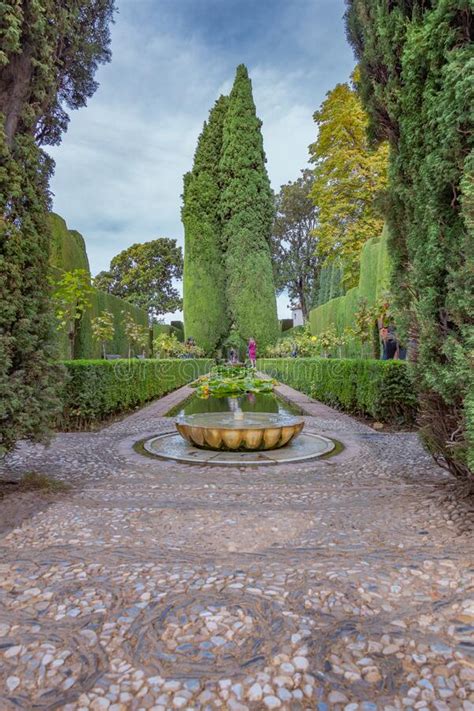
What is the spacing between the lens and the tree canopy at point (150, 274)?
31.0 meters

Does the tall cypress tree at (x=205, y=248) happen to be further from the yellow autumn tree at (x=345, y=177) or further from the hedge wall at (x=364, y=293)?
the yellow autumn tree at (x=345, y=177)

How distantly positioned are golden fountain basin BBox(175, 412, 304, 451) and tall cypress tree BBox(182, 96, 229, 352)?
17.4m

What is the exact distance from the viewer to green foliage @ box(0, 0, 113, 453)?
2.64m

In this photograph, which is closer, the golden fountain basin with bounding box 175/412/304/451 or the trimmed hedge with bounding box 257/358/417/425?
the golden fountain basin with bounding box 175/412/304/451

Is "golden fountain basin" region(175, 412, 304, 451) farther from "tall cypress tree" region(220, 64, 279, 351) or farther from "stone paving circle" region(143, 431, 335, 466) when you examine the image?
"tall cypress tree" region(220, 64, 279, 351)

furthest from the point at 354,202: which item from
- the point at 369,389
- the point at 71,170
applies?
the point at 369,389

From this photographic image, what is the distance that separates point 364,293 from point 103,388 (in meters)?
8.32

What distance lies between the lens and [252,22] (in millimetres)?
7777

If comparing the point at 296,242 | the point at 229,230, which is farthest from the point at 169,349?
the point at 296,242

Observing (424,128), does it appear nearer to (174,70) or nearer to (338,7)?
(338,7)

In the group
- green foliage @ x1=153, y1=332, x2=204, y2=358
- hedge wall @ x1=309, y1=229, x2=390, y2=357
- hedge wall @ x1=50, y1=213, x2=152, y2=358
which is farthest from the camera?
green foliage @ x1=153, y1=332, x2=204, y2=358

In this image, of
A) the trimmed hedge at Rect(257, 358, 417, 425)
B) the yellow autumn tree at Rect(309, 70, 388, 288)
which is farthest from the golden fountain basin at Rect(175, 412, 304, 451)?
the yellow autumn tree at Rect(309, 70, 388, 288)

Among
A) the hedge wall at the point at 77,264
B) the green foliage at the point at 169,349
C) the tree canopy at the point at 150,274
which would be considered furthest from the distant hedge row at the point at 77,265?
the tree canopy at the point at 150,274

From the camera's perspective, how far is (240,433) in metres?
3.94
